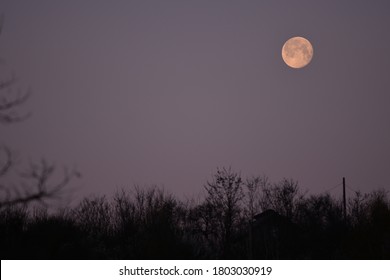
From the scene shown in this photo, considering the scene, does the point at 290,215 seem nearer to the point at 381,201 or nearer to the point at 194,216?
the point at 194,216

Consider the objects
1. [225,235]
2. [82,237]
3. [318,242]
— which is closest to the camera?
[82,237]

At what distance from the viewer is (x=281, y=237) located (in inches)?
1398

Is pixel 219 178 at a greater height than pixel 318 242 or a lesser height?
greater

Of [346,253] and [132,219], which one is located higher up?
[132,219]
